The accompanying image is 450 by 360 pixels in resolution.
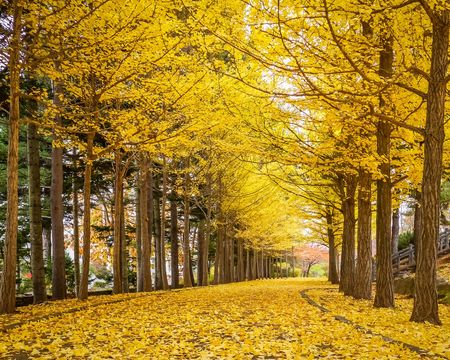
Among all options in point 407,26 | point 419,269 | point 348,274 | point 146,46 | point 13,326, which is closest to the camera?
point 13,326

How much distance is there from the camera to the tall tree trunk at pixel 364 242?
11.7m

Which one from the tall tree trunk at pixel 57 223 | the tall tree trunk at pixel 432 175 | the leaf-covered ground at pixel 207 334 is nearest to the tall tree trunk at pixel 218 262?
the tall tree trunk at pixel 57 223

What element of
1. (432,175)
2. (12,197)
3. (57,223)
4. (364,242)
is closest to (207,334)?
(432,175)

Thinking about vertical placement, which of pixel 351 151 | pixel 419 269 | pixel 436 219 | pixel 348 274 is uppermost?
pixel 351 151

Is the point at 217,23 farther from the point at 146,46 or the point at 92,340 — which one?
the point at 92,340

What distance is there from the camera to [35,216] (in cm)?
1043

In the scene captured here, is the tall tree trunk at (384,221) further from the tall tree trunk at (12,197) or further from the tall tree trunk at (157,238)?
the tall tree trunk at (157,238)

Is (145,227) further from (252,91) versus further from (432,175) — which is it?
(432,175)

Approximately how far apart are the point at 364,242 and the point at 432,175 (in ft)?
16.8

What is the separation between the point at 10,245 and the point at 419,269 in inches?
280

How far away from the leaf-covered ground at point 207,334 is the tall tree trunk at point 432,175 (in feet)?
1.78

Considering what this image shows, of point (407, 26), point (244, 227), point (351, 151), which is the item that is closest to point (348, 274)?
point (351, 151)

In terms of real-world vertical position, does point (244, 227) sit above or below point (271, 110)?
below

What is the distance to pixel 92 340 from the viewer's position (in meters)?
5.70
